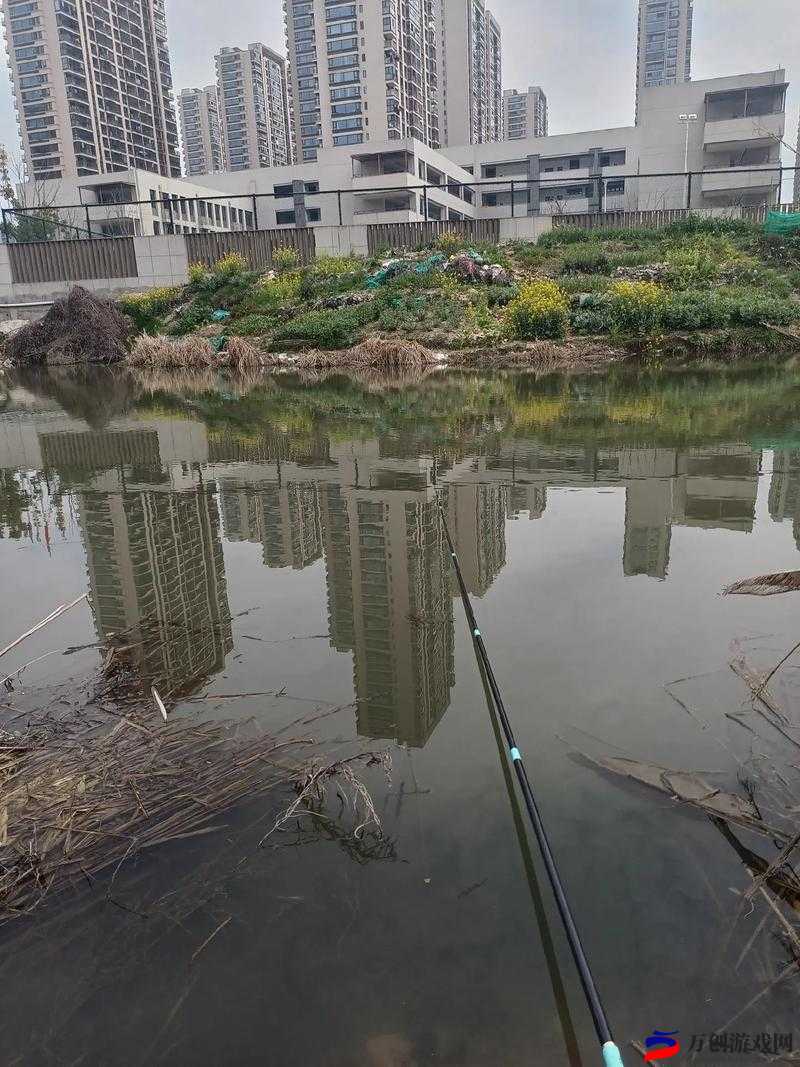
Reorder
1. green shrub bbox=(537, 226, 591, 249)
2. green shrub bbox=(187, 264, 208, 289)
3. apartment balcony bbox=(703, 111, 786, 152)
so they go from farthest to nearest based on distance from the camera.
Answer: apartment balcony bbox=(703, 111, 786, 152)
green shrub bbox=(187, 264, 208, 289)
green shrub bbox=(537, 226, 591, 249)

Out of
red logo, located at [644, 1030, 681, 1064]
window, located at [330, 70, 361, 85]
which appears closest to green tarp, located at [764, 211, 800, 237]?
red logo, located at [644, 1030, 681, 1064]

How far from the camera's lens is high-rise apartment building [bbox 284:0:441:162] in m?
71.5

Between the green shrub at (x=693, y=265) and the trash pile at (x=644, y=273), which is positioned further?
the trash pile at (x=644, y=273)

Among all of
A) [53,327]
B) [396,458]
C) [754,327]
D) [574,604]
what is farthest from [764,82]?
[574,604]

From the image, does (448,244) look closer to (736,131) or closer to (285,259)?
(285,259)

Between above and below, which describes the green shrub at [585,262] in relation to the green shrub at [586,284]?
above

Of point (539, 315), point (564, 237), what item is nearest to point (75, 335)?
point (539, 315)

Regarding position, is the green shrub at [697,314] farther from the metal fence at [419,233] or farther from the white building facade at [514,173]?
the white building facade at [514,173]

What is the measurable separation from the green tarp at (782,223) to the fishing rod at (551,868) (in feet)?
74.3

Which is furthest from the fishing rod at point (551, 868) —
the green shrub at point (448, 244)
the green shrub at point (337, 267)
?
the green shrub at point (448, 244)

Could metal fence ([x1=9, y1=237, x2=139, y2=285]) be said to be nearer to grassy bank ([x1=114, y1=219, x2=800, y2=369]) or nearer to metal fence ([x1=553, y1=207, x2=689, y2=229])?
grassy bank ([x1=114, y1=219, x2=800, y2=369])

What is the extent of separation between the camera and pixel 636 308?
17.9 meters

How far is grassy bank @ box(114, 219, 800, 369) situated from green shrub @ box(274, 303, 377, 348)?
0.04m

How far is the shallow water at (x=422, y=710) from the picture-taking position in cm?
184
